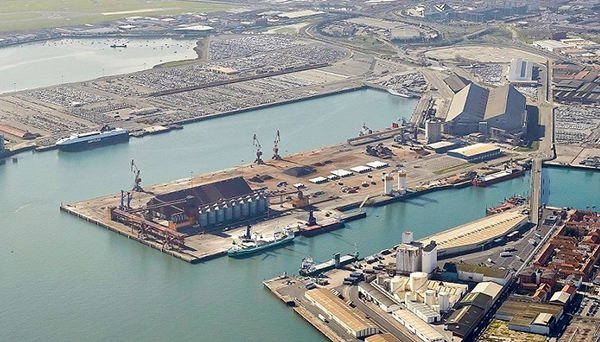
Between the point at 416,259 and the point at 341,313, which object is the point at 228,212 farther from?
the point at 341,313

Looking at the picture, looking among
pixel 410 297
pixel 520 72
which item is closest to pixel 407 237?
pixel 410 297

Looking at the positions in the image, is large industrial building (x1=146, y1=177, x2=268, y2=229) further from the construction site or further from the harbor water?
the harbor water

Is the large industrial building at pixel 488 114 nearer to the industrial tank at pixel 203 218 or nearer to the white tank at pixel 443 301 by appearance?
the industrial tank at pixel 203 218

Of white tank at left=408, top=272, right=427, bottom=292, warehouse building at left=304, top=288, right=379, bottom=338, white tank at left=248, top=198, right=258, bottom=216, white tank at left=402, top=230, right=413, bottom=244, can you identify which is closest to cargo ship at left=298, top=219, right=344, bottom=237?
white tank at left=248, top=198, right=258, bottom=216

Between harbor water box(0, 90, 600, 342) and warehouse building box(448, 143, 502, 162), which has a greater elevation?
warehouse building box(448, 143, 502, 162)

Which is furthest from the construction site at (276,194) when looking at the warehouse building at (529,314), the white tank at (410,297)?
the warehouse building at (529,314)

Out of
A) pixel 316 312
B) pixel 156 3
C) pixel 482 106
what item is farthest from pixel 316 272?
pixel 156 3
